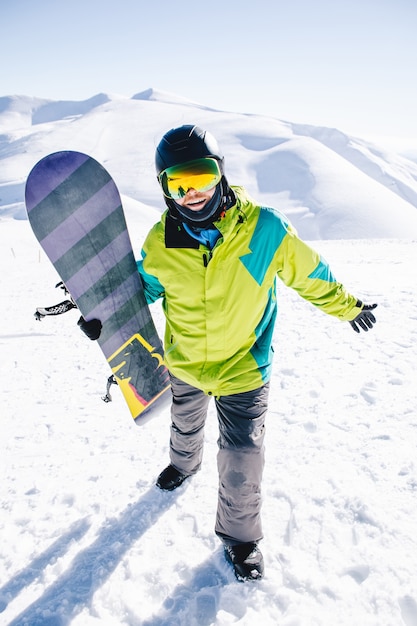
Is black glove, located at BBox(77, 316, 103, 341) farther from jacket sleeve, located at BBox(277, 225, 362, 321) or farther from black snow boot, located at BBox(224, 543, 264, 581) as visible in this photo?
black snow boot, located at BBox(224, 543, 264, 581)

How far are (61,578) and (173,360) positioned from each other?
1.39 meters

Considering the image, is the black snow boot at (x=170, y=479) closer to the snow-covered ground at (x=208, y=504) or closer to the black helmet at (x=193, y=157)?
the snow-covered ground at (x=208, y=504)

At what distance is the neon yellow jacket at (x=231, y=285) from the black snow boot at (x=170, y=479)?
94 centimetres

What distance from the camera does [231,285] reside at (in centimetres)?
201

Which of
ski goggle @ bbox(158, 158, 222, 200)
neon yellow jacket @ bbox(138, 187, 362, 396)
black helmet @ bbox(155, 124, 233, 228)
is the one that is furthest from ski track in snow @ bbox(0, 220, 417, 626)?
ski goggle @ bbox(158, 158, 222, 200)

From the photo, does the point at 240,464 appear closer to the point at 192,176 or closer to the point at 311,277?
the point at 311,277

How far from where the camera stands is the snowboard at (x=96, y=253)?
117 inches

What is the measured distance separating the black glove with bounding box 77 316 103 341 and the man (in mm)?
799

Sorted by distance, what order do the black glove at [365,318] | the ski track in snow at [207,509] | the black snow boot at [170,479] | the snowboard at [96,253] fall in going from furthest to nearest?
the snowboard at [96,253], the black snow boot at [170,479], the black glove at [365,318], the ski track in snow at [207,509]

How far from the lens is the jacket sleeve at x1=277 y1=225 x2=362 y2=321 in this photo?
2086 mm

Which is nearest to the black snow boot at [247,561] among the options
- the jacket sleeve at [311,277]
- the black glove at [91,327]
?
the jacket sleeve at [311,277]

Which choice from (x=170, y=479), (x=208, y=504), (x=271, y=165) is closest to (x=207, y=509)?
(x=208, y=504)

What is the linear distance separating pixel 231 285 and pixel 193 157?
2.57 feet

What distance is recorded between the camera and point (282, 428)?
3328mm
